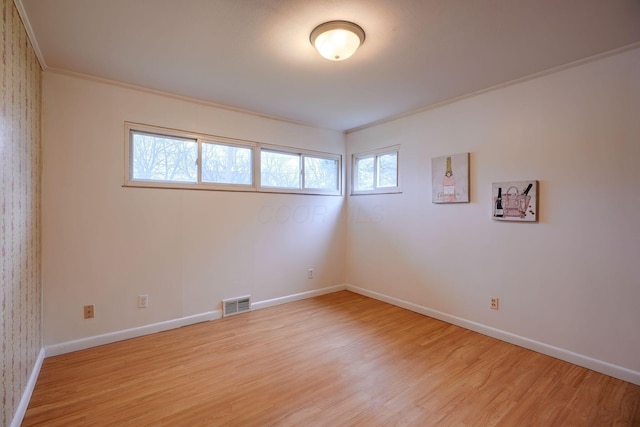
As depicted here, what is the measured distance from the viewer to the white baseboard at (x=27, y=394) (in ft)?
5.38

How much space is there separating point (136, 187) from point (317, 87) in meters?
2.07

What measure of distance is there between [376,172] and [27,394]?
3983 millimetres

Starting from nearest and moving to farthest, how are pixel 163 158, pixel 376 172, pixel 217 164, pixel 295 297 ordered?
pixel 163 158, pixel 217 164, pixel 295 297, pixel 376 172

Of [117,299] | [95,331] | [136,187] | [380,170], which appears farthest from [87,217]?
[380,170]

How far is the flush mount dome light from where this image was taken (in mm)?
1852

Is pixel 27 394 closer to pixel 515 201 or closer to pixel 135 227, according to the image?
pixel 135 227

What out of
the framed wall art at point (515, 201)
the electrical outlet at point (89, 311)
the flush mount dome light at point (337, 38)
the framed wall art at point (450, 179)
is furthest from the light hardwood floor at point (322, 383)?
the flush mount dome light at point (337, 38)

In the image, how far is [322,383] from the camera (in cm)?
209

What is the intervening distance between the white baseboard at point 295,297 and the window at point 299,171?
148 centimetres

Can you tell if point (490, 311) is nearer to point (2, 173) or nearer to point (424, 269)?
point (424, 269)

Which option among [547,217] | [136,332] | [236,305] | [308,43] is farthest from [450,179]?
[136,332]

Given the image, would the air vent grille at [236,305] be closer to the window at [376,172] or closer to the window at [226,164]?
the window at [226,164]

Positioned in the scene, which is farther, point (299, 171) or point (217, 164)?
point (299, 171)

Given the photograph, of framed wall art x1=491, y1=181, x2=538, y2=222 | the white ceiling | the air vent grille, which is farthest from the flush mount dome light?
the air vent grille
